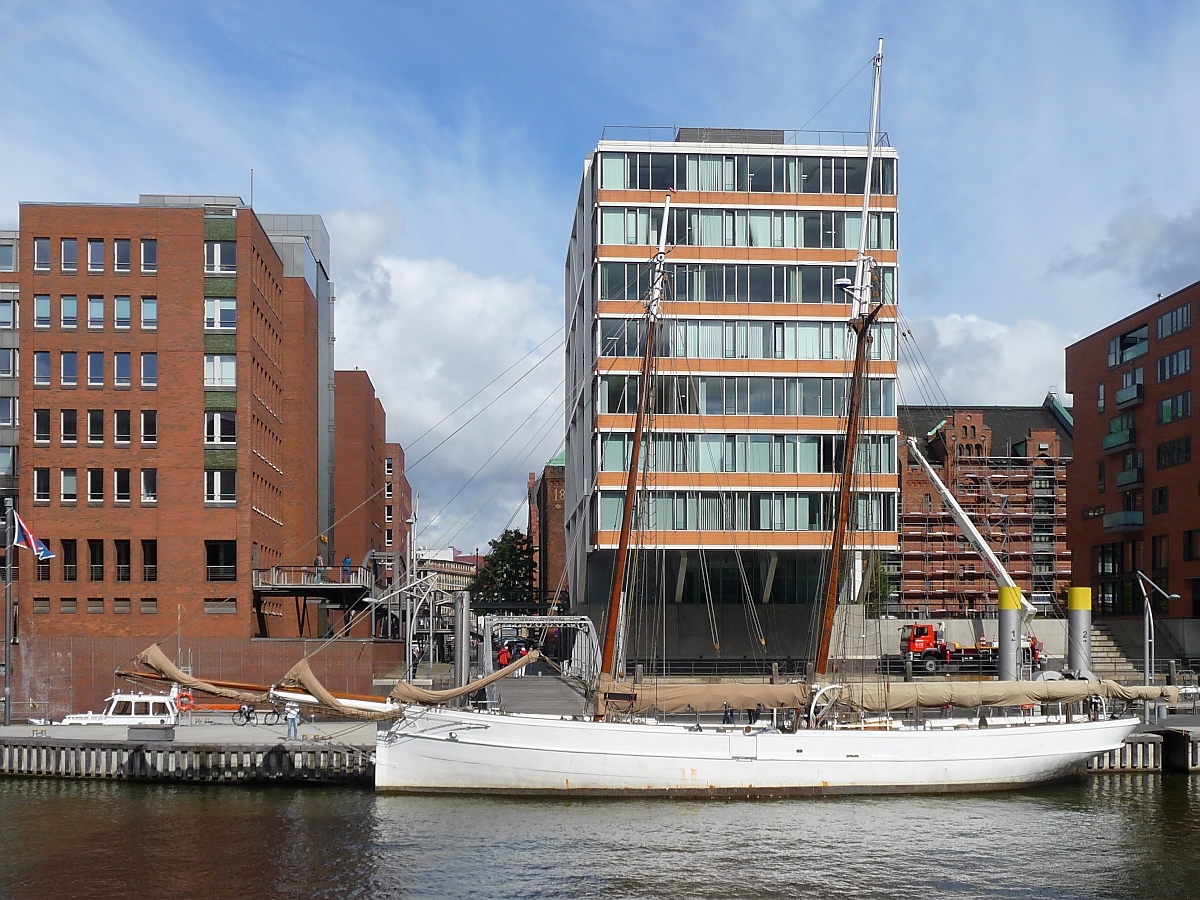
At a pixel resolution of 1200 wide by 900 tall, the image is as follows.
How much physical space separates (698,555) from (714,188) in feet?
65.2

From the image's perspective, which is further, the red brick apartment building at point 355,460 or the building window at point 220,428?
the red brick apartment building at point 355,460

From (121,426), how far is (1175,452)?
6323 centimetres

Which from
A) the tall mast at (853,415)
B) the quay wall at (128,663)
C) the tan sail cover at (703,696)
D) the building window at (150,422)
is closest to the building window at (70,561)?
the quay wall at (128,663)

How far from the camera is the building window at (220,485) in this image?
68.6m

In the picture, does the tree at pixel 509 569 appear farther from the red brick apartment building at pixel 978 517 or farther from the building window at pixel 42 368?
the building window at pixel 42 368

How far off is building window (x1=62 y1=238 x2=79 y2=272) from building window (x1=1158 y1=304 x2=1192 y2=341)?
211ft

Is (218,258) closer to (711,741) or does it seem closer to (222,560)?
(222,560)

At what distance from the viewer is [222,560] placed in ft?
226

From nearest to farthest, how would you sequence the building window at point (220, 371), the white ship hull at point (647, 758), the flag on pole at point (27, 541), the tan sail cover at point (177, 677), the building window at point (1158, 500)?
the white ship hull at point (647, 758)
the tan sail cover at point (177, 677)
the flag on pole at point (27, 541)
the building window at point (220, 371)
the building window at point (1158, 500)

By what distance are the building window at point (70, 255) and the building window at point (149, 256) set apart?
3.16 meters

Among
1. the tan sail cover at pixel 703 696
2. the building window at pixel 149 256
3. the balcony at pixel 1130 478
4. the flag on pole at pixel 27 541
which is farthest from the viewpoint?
the balcony at pixel 1130 478

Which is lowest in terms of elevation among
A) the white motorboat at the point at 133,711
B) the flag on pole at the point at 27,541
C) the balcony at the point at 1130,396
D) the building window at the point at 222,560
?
the white motorboat at the point at 133,711

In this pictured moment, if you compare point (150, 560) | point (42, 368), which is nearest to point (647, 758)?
point (150, 560)

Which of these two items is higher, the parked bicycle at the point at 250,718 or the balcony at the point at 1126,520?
the balcony at the point at 1126,520
